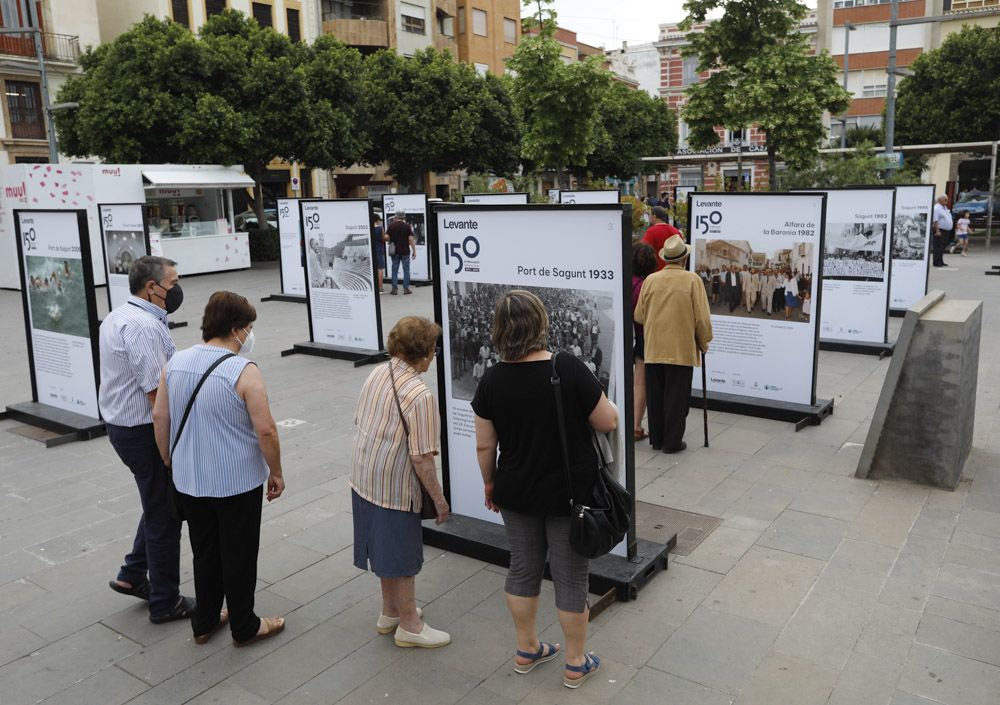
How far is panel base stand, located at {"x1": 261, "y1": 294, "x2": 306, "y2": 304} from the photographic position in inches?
695

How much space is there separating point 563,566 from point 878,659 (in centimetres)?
162

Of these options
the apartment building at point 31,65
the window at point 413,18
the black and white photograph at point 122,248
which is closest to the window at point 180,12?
the apartment building at point 31,65

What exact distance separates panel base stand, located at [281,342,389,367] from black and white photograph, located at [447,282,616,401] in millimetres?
5987

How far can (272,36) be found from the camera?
1048 inches

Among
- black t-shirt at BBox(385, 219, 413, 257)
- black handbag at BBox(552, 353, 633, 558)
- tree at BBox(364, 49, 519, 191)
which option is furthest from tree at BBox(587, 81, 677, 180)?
black handbag at BBox(552, 353, 633, 558)

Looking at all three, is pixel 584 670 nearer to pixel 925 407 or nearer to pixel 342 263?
pixel 925 407

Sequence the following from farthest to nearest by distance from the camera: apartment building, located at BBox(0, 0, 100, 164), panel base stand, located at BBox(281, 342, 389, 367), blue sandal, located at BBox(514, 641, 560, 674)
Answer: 1. apartment building, located at BBox(0, 0, 100, 164)
2. panel base stand, located at BBox(281, 342, 389, 367)
3. blue sandal, located at BBox(514, 641, 560, 674)

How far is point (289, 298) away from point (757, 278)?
39.1 ft

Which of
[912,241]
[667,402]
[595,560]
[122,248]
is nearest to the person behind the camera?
[595,560]

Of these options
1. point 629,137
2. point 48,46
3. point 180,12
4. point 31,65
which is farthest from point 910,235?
point 629,137

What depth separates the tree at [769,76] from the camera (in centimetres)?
2247

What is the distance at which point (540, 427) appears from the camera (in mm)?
3566

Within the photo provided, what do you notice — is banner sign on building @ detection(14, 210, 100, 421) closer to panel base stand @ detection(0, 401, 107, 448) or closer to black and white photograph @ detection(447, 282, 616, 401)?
panel base stand @ detection(0, 401, 107, 448)

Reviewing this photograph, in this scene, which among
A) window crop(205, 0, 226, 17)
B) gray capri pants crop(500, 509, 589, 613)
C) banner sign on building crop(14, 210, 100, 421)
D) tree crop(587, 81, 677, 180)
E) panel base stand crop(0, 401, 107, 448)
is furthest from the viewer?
tree crop(587, 81, 677, 180)
